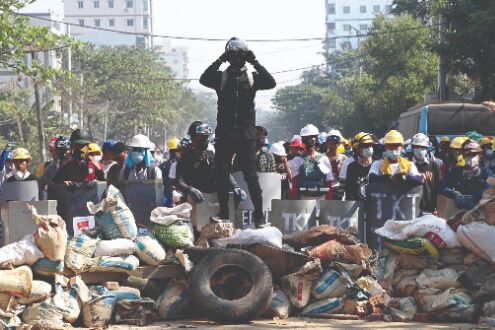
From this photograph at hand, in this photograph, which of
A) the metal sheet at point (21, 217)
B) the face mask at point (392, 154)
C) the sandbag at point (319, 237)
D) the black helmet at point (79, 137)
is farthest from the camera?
the black helmet at point (79, 137)

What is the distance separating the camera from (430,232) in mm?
8547

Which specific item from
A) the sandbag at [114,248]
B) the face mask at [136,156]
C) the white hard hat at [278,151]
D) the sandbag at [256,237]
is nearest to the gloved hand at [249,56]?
the sandbag at [256,237]

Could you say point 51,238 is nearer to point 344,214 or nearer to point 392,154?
point 344,214

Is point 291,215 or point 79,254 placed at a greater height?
point 291,215

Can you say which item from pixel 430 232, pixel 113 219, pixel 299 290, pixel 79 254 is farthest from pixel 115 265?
pixel 430 232

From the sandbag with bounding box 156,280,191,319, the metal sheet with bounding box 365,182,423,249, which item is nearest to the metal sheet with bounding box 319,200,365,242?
the metal sheet with bounding box 365,182,423,249

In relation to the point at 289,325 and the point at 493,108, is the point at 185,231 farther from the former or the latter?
the point at 493,108

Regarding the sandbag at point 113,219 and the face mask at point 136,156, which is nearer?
the sandbag at point 113,219

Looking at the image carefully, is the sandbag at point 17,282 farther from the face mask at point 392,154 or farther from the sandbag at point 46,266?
the face mask at point 392,154

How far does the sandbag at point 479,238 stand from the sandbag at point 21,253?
3.67 m

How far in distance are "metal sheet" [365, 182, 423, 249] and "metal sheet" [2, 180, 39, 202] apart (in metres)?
3.75

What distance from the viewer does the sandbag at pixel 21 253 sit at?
8.06m

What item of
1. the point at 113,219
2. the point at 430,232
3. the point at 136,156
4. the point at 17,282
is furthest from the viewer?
the point at 136,156

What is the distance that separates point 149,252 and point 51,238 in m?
0.94
